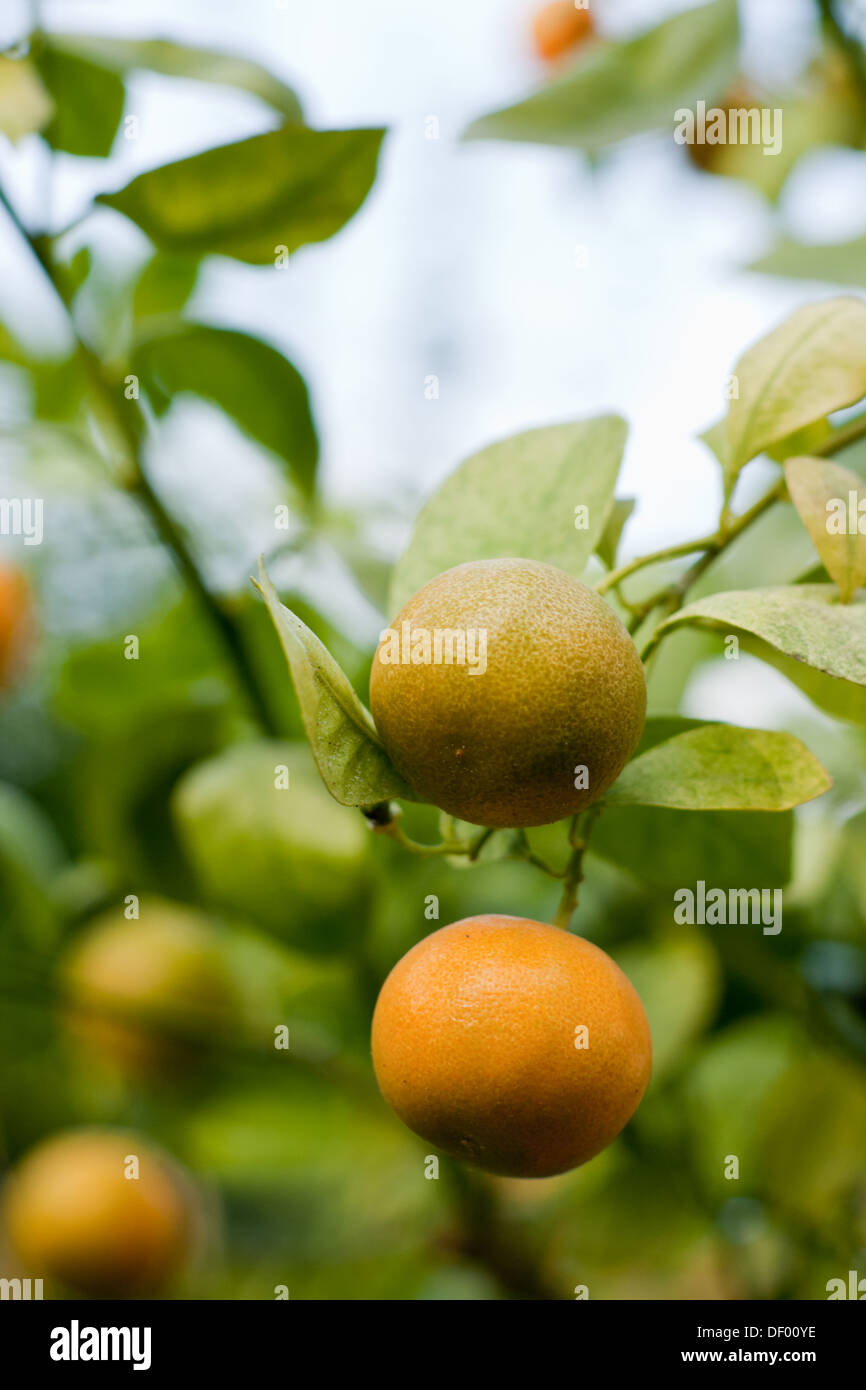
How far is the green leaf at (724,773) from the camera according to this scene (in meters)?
0.28

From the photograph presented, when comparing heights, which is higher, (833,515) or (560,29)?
(560,29)

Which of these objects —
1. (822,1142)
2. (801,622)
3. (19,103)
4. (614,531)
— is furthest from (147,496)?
(822,1142)

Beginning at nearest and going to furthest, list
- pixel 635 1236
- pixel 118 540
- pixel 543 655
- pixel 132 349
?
pixel 543 655
pixel 132 349
pixel 635 1236
pixel 118 540

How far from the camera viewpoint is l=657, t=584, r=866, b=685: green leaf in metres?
0.27

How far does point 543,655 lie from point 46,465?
0.71 m

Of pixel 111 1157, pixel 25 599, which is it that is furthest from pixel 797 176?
pixel 111 1157

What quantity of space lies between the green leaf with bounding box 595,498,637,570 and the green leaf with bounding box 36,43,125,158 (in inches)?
14.8

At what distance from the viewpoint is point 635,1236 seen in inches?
29.0

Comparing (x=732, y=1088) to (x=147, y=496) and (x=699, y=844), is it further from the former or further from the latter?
(x=147, y=496)

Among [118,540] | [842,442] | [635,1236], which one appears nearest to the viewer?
[842,442]

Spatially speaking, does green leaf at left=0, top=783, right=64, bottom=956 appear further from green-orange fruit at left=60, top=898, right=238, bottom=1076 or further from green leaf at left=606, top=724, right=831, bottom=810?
green leaf at left=606, top=724, right=831, bottom=810

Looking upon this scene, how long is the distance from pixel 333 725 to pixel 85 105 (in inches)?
19.2

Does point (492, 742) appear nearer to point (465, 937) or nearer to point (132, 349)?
point (465, 937)

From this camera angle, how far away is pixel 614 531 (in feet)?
1.27
